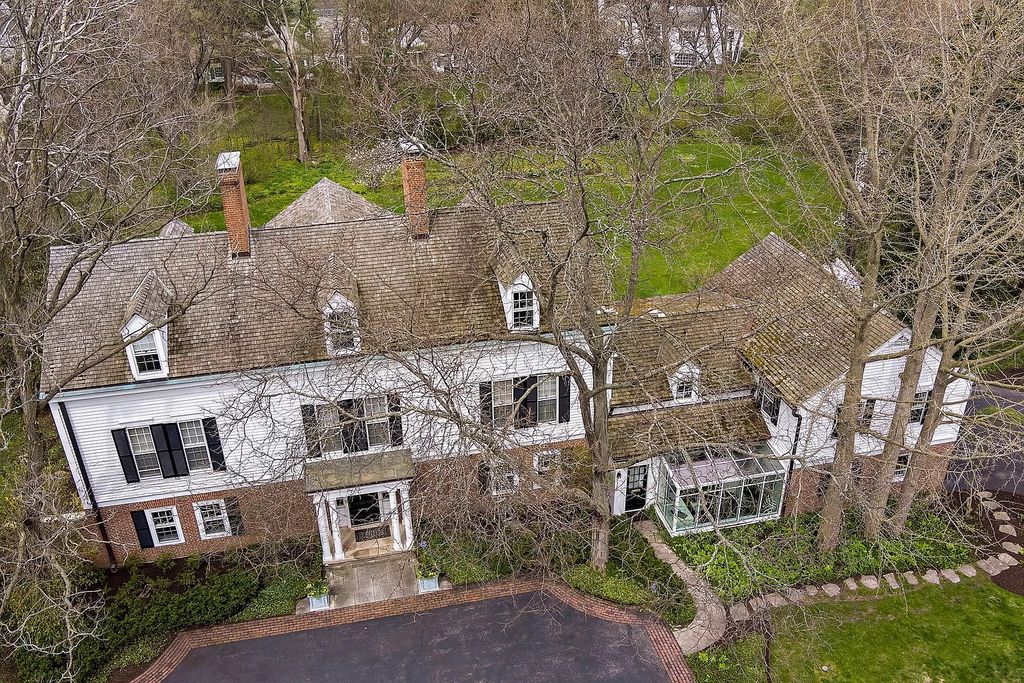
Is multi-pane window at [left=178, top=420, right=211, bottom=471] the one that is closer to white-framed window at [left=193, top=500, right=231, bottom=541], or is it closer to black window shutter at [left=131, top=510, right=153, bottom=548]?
white-framed window at [left=193, top=500, right=231, bottom=541]

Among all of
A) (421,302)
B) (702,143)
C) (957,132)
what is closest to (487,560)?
(421,302)

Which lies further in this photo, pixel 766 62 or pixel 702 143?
pixel 702 143

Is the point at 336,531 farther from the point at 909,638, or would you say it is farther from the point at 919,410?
the point at 919,410

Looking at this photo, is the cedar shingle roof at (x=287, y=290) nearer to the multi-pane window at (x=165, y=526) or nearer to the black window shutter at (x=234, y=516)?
the black window shutter at (x=234, y=516)

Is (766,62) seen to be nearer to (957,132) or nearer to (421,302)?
(957,132)

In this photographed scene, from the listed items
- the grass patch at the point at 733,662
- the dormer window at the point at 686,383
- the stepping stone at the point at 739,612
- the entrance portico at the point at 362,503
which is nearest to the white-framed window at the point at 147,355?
the entrance portico at the point at 362,503

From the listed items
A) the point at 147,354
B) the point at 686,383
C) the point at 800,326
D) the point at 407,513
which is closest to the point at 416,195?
the point at 147,354
